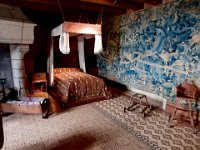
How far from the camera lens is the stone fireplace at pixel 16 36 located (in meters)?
3.23

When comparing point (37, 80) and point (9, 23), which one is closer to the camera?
point (9, 23)

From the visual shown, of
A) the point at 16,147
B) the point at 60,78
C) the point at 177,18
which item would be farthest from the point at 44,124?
the point at 177,18

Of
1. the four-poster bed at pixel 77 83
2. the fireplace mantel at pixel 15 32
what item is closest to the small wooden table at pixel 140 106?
the four-poster bed at pixel 77 83

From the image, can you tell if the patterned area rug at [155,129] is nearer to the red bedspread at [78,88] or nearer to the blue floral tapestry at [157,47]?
the red bedspread at [78,88]

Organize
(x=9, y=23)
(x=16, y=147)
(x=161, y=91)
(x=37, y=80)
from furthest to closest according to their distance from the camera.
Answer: (x=37, y=80) → (x=161, y=91) → (x=9, y=23) → (x=16, y=147)

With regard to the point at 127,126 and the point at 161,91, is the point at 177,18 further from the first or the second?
the point at 127,126

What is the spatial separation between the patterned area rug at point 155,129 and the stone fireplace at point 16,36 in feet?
6.50

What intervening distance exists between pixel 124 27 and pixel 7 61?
3292mm

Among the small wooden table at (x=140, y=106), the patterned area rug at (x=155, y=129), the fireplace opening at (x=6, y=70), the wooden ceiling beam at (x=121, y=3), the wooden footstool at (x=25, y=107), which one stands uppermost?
the wooden ceiling beam at (x=121, y=3)

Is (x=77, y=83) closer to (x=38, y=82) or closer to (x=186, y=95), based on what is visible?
(x=38, y=82)

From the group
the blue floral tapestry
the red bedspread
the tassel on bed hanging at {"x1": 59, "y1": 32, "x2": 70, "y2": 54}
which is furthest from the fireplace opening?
the blue floral tapestry

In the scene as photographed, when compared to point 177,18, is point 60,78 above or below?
below

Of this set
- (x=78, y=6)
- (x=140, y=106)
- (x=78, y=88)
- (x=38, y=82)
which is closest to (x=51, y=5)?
(x=78, y=6)

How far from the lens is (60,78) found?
4516mm
